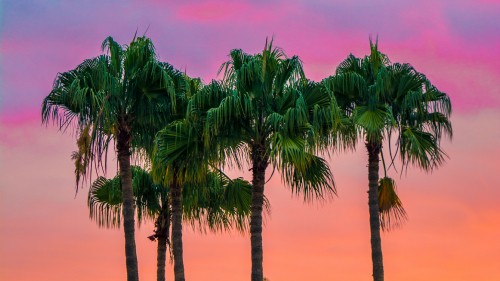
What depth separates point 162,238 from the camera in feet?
187

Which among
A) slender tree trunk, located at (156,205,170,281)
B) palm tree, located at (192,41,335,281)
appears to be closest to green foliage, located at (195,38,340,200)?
palm tree, located at (192,41,335,281)

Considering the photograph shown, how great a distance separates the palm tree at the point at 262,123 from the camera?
4531cm

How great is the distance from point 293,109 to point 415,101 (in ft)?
23.9

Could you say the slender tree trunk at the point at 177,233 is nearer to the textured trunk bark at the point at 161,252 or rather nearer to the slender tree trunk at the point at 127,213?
the slender tree trunk at the point at 127,213

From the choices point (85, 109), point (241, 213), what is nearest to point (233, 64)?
point (85, 109)

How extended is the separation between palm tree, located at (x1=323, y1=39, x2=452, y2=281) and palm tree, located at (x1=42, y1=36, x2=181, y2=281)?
22.6ft

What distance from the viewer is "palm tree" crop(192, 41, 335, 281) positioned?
149ft

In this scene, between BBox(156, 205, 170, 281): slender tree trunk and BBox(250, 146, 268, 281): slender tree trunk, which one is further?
BBox(156, 205, 170, 281): slender tree trunk

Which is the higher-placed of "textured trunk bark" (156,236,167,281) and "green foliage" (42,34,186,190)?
"green foliage" (42,34,186,190)

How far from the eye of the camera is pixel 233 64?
48062mm

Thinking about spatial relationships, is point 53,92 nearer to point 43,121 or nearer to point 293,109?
point 43,121

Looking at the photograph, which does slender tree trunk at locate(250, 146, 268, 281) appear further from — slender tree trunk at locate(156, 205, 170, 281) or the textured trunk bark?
the textured trunk bark

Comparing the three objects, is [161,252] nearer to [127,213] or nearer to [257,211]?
[127,213]

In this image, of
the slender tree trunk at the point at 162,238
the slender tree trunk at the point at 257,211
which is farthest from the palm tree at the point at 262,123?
the slender tree trunk at the point at 162,238
